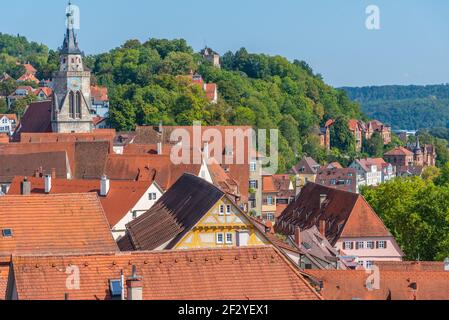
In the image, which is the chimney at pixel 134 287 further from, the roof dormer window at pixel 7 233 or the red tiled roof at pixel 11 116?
the red tiled roof at pixel 11 116

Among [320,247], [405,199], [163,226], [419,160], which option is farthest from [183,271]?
[419,160]

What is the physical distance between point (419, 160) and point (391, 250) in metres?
92.4

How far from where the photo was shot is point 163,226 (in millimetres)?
25781

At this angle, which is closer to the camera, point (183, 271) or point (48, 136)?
point (183, 271)

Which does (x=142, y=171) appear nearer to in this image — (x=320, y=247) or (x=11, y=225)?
(x=320, y=247)

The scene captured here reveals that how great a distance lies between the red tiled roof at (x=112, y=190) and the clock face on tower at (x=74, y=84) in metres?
32.1

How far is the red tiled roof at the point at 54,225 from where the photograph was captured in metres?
19.2

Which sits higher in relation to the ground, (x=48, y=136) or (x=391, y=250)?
(x=48, y=136)

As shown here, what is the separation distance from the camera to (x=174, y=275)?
1266cm

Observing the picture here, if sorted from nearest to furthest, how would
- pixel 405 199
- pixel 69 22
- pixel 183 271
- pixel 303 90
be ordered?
pixel 183 271
pixel 405 199
pixel 69 22
pixel 303 90

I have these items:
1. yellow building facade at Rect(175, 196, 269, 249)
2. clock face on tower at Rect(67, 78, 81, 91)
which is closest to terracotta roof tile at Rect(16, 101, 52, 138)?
clock face on tower at Rect(67, 78, 81, 91)

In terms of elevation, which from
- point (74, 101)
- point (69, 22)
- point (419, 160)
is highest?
point (69, 22)

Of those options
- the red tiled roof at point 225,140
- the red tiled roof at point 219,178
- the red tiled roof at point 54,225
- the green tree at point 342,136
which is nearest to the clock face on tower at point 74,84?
the red tiled roof at point 225,140

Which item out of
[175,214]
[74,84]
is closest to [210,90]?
[74,84]
